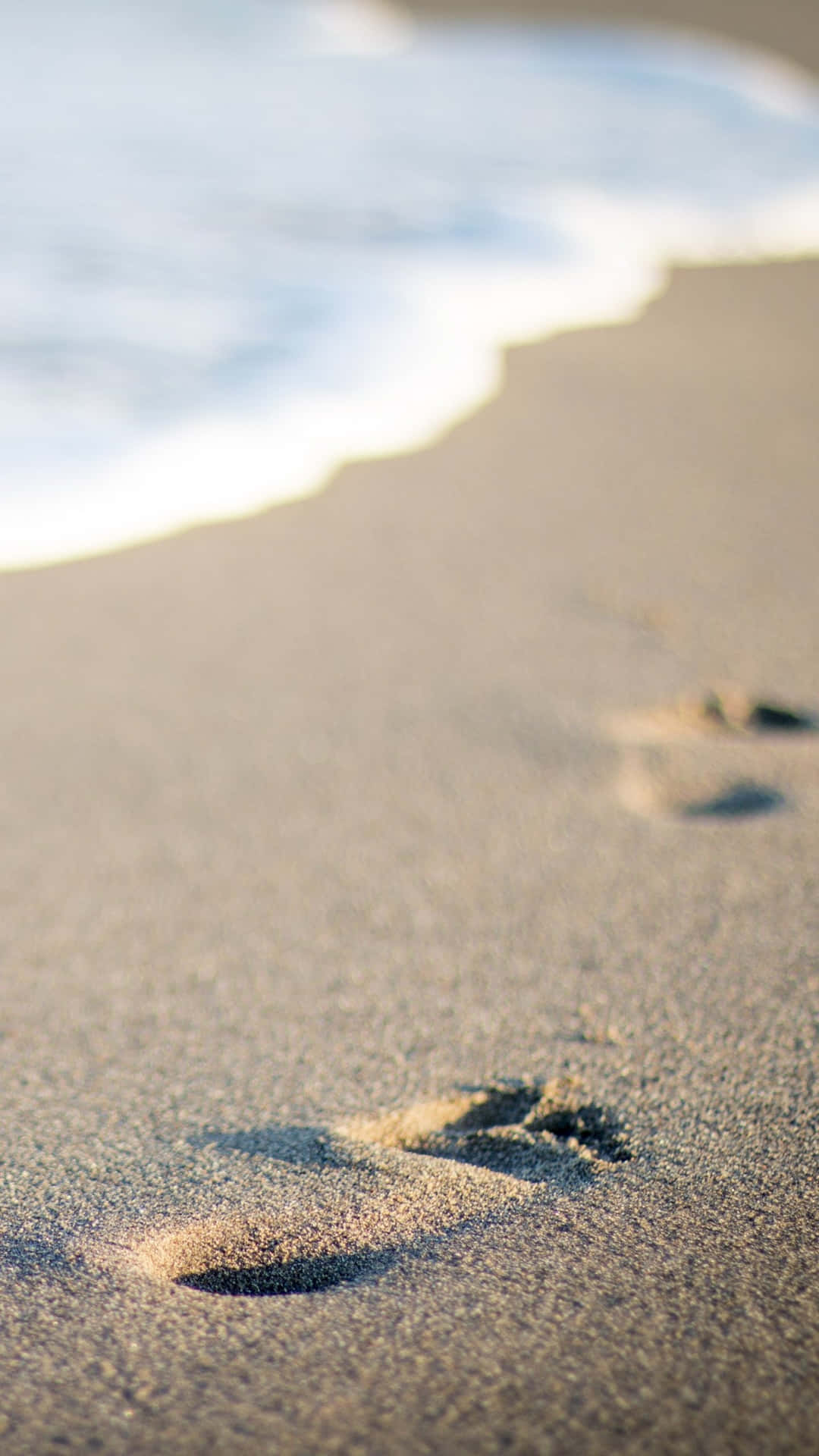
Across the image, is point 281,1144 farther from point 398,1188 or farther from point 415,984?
point 415,984

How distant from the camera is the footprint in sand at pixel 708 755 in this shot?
5.71 ft

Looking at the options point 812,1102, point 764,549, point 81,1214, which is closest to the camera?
point 81,1214

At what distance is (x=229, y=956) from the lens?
1460 mm

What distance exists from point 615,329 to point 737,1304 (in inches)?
129

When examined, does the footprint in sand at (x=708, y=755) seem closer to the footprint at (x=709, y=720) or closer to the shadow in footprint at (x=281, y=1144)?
the footprint at (x=709, y=720)

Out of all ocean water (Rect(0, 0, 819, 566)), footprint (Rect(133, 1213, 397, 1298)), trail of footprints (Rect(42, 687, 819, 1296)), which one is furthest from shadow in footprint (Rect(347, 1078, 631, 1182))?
ocean water (Rect(0, 0, 819, 566))

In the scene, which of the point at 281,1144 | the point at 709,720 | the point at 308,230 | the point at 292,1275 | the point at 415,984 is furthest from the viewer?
the point at 308,230

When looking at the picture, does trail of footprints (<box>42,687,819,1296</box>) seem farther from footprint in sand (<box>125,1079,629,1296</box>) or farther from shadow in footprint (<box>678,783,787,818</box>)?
shadow in footprint (<box>678,783,787,818</box>)

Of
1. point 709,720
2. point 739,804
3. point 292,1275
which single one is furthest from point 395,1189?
point 709,720

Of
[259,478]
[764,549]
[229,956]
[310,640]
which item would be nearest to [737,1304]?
[229,956]

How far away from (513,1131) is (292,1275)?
0.26 metres

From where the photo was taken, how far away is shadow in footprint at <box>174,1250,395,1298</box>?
40.9 inches

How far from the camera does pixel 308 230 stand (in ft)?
17.0

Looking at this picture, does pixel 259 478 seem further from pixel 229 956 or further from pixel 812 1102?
pixel 812 1102
